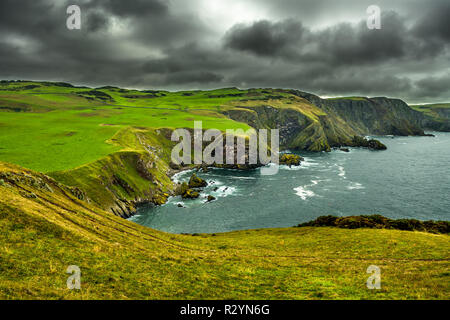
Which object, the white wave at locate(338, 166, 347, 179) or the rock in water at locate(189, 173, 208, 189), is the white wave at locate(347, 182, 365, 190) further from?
the rock in water at locate(189, 173, 208, 189)

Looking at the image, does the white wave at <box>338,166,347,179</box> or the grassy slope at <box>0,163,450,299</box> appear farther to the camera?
the white wave at <box>338,166,347,179</box>

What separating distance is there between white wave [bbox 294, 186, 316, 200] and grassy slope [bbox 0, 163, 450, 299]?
74.6 metres

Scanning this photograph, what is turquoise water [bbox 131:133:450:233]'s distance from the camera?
87812mm

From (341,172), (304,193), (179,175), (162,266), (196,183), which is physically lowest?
(304,193)

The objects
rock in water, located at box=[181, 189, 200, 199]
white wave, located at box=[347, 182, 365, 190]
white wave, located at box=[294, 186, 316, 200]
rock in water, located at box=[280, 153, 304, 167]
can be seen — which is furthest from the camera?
rock in water, located at box=[280, 153, 304, 167]

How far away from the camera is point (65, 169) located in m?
86.6

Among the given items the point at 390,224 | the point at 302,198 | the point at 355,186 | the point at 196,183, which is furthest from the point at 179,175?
the point at 390,224

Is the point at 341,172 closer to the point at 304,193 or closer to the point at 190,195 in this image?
the point at 304,193

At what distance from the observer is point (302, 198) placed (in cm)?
10975

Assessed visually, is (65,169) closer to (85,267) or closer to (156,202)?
(156,202)

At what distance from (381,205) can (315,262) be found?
86.6 meters

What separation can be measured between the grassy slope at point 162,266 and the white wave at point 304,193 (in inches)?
2937

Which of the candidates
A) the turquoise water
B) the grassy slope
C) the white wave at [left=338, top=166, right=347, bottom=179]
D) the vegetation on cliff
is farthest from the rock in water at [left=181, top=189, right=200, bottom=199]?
the white wave at [left=338, top=166, right=347, bottom=179]

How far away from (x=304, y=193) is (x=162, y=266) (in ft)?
338
